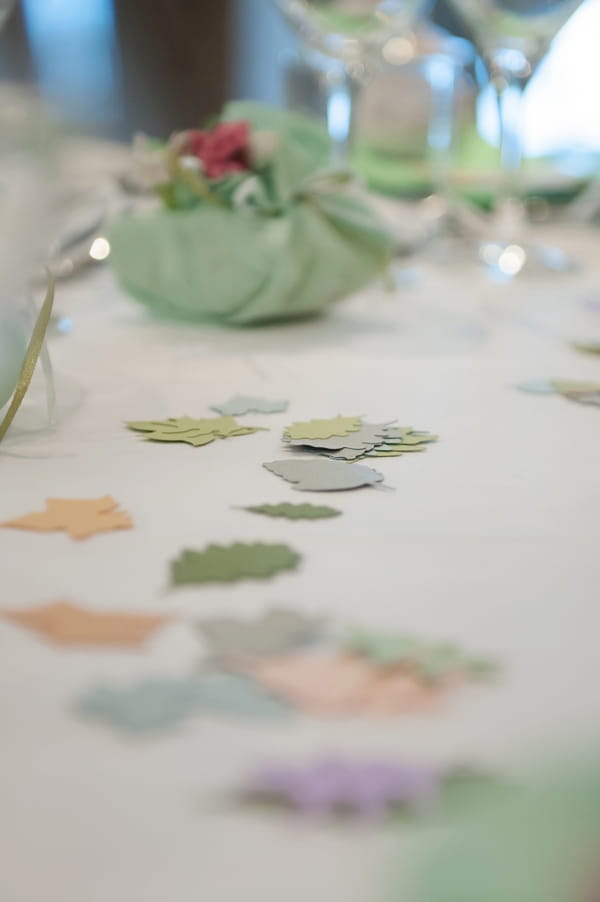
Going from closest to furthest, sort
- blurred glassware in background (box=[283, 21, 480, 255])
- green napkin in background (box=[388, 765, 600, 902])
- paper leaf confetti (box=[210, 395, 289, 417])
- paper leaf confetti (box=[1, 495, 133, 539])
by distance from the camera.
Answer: green napkin in background (box=[388, 765, 600, 902]) < paper leaf confetti (box=[1, 495, 133, 539]) < paper leaf confetti (box=[210, 395, 289, 417]) < blurred glassware in background (box=[283, 21, 480, 255])

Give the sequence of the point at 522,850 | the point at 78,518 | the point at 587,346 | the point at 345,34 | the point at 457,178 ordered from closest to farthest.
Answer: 1. the point at 522,850
2. the point at 78,518
3. the point at 587,346
4. the point at 345,34
5. the point at 457,178

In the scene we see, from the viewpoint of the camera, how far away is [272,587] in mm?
219

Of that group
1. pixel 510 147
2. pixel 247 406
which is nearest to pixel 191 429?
pixel 247 406

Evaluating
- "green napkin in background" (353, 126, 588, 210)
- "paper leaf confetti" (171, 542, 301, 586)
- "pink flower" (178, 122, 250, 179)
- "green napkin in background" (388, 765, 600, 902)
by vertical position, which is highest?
"pink flower" (178, 122, 250, 179)

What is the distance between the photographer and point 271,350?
46 cm

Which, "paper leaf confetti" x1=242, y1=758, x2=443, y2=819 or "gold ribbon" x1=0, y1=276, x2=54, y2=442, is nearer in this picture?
"paper leaf confetti" x1=242, y1=758, x2=443, y2=819

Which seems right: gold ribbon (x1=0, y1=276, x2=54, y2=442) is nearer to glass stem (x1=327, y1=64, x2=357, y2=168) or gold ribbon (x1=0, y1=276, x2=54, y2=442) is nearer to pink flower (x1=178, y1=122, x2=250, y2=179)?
pink flower (x1=178, y1=122, x2=250, y2=179)

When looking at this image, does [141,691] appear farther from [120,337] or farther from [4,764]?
[120,337]

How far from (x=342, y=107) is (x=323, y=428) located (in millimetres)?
399

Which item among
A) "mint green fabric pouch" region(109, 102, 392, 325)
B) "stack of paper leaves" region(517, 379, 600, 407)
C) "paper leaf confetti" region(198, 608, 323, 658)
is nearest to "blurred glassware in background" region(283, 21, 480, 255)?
"mint green fabric pouch" region(109, 102, 392, 325)

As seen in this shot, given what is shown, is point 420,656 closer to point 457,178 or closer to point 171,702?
point 171,702

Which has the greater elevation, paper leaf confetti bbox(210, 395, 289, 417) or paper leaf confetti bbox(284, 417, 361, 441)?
paper leaf confetti bbox(284, 417, 361, 441)

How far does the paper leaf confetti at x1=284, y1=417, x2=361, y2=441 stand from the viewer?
0.33 metres

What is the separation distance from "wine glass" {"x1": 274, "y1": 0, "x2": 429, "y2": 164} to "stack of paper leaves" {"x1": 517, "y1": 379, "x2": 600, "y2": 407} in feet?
0.95
